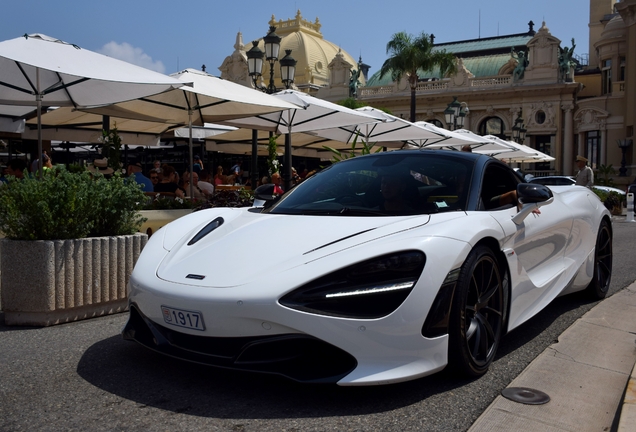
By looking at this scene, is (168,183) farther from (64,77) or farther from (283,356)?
(283,356)

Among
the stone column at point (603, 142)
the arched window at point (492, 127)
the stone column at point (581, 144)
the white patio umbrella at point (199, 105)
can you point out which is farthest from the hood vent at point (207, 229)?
the stone column at point (581, 144)

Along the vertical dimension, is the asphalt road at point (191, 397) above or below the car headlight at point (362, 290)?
below

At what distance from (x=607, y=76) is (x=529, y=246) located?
63.0 m

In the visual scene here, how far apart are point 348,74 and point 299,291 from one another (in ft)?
227

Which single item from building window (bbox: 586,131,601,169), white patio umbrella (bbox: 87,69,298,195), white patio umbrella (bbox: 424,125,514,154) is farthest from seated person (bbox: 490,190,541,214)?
building window (bbox: 586,131,601,169)

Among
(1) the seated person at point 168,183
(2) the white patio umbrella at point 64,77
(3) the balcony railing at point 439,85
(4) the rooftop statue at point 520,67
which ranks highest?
(4) the rooftop statue at point 520,67

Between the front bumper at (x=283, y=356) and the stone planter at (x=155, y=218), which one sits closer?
the front bumper at (x=283, y=356)

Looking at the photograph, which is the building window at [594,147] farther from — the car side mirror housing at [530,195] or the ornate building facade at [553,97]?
the car side mirror housing at [530,195]

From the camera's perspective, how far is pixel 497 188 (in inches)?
182

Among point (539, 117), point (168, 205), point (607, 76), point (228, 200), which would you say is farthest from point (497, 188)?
point (607, 76)

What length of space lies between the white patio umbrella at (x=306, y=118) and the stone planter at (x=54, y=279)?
8.25 metres

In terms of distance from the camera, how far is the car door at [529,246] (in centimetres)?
405

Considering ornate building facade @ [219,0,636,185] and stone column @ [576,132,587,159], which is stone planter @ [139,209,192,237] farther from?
stone column @ [576,132,587,159]

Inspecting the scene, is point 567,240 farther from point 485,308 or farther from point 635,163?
point 635,163
